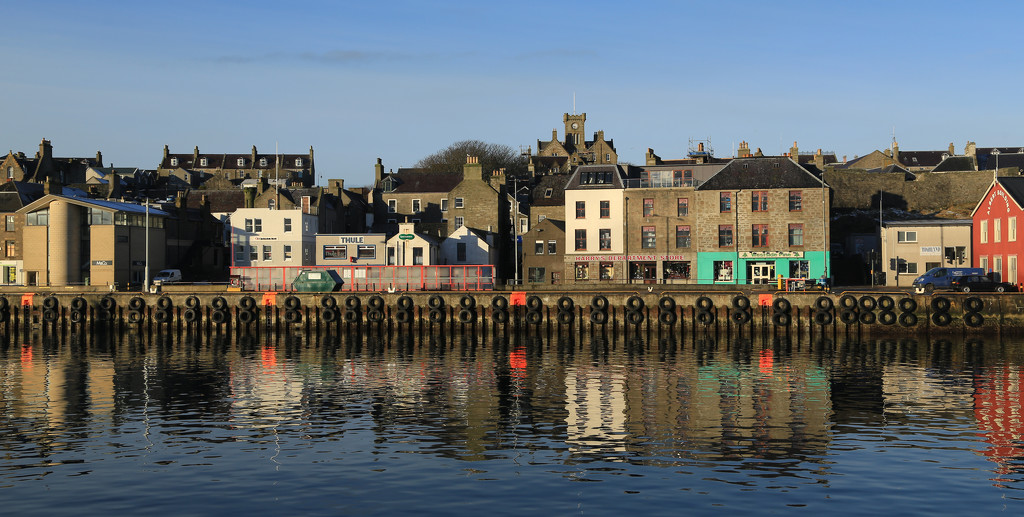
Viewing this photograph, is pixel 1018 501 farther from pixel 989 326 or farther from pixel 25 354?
pixel 25 354

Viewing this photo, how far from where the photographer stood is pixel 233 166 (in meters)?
187

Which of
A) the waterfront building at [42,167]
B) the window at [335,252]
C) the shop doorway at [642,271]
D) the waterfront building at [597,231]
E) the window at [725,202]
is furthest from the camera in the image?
the waterfront building at [42,167]

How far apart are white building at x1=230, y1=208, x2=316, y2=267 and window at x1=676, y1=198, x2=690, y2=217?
3607 centimetres

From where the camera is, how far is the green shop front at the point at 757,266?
281 ft

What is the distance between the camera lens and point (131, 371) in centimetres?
4697

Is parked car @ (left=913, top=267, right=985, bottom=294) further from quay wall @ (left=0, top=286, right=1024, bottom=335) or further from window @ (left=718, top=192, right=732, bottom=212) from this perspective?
window @ (left=718, top=192, right=732, bottom=212)

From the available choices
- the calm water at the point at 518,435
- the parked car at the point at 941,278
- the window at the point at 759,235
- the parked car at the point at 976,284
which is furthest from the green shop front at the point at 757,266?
the calm water at the point at 518,435

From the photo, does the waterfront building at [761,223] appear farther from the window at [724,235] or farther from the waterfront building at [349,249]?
the waterfront building at [349,249]

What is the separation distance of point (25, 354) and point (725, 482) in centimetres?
4689

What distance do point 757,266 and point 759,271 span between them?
514 mm

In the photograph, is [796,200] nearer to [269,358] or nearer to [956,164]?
[956,164]

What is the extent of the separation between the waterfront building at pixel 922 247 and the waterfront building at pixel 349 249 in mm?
47062

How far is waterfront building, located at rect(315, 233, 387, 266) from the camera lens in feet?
296

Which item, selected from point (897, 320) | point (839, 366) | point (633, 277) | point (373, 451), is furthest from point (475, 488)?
point (633, 277)
